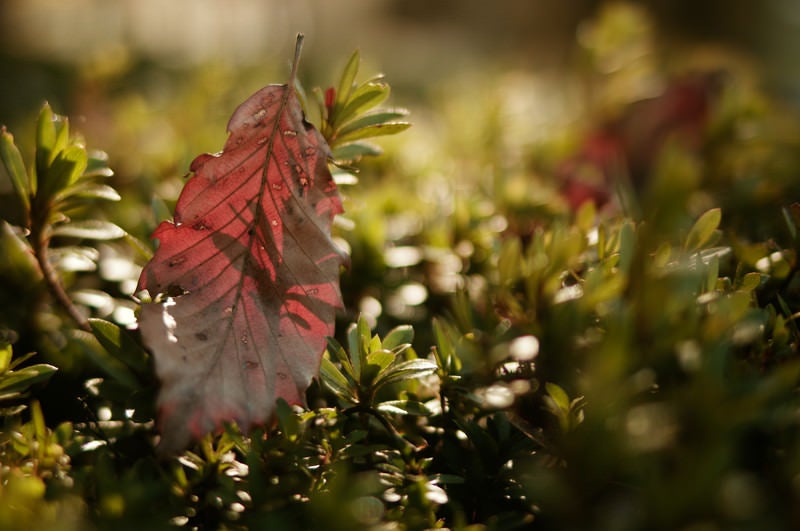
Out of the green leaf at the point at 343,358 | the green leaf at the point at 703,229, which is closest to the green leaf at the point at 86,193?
the green leaf at the point at 343,358

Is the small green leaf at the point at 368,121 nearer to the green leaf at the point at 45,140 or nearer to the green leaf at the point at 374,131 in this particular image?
the green leaf at the point at 374,131

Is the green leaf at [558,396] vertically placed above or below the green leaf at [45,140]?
below

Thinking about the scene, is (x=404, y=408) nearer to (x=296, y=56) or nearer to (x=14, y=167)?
(x=296, y=56)

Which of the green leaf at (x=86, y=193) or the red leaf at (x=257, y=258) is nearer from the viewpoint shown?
the red leaf at (x=257, y=258)

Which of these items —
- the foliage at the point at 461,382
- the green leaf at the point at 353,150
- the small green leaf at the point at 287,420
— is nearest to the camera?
the foliage at the point at 461,382

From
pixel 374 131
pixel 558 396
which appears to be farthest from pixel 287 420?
pixel 374 131

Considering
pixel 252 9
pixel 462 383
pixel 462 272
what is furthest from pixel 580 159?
pixel 252 9

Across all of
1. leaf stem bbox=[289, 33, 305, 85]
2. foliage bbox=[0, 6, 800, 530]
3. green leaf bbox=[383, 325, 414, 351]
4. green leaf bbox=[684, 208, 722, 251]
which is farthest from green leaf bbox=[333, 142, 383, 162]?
green leaf bbox=[684, 208, 722, 251]

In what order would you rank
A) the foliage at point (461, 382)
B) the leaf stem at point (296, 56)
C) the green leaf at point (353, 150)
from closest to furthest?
1. the foliage at point (461, 382)
2. the leaf stem at point (296, 56)
3. the green leaf at point (353, 150)
